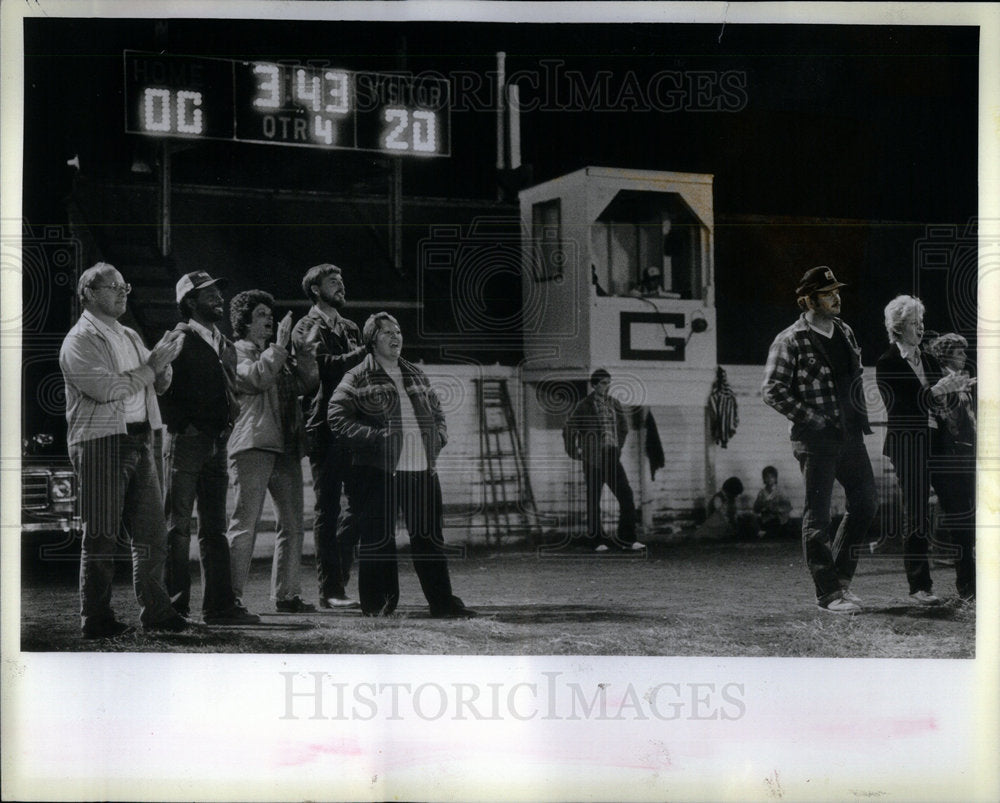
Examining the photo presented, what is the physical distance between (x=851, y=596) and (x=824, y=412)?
86cm

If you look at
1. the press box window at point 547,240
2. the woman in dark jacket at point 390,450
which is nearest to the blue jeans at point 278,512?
the woman in dark jacket at point 390,450

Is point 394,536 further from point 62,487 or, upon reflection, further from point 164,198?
point 164,198

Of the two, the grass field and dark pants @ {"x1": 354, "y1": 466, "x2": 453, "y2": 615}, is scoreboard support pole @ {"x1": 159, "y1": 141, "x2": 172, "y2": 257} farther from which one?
the grass field

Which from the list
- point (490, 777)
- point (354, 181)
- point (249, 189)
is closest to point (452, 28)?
point (354, 181)

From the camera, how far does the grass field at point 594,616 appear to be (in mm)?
5125

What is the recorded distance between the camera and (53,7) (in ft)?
17.0

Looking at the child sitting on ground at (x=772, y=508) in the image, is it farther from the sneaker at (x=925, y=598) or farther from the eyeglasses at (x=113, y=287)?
the eyeglasses at (x=113, y=287)

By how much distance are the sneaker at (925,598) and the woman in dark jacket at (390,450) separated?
2161 mm

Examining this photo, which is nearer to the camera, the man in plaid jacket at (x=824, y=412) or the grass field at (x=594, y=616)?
the grass field at (x=594, y=616)

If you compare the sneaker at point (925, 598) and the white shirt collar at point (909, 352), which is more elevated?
the white shirt collar at point (909, 352)

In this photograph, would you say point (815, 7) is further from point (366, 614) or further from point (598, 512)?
point (366, 614)

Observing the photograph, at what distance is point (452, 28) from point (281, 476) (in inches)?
86.8

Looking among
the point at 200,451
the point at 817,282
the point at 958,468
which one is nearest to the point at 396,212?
the point at 200,451

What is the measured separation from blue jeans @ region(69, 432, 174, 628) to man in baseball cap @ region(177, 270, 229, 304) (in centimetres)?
67
